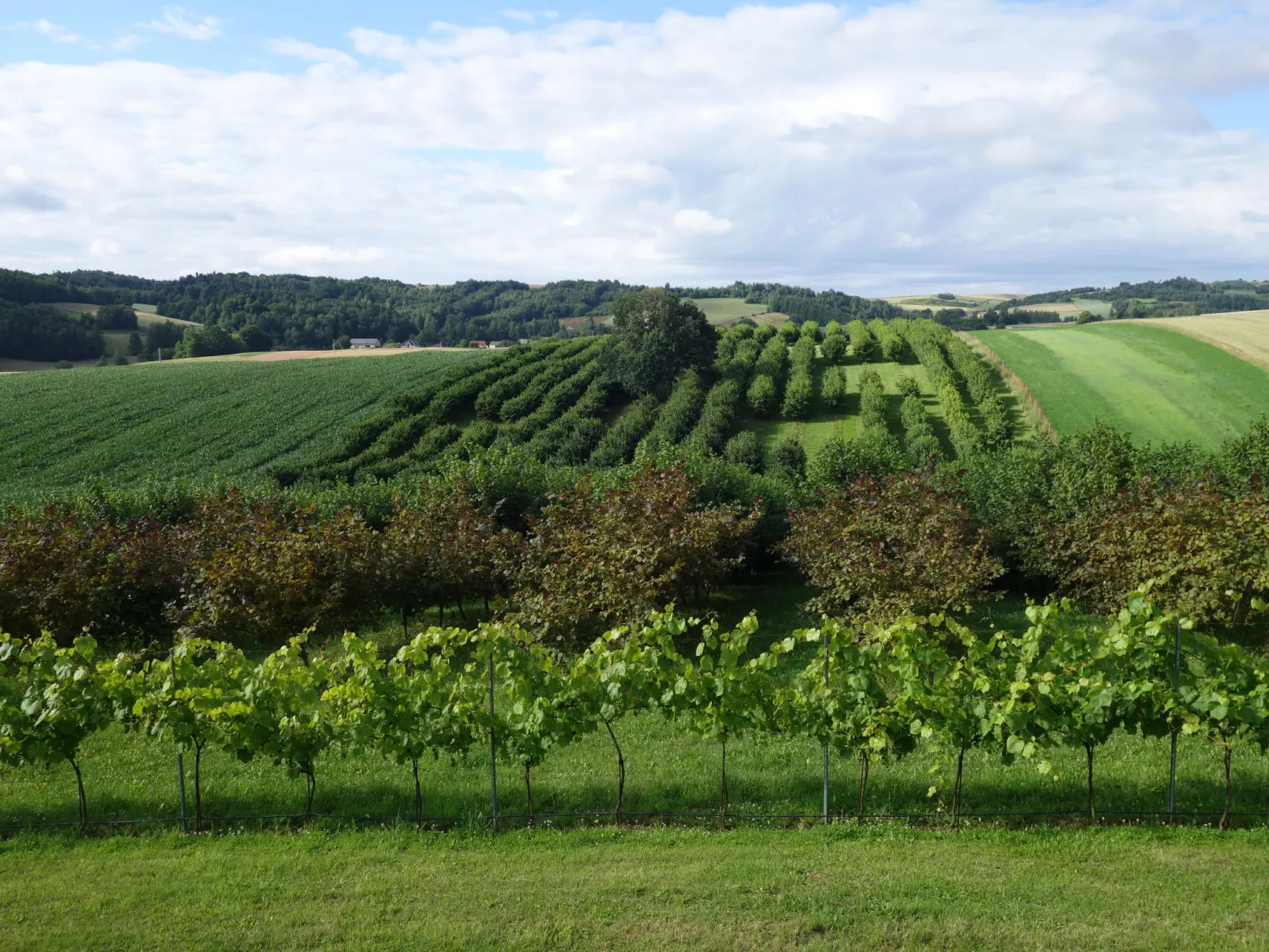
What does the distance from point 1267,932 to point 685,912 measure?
155 inches

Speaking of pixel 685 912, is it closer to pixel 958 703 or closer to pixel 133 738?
pixel 958 703

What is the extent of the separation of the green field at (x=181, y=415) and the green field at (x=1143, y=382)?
118 feet

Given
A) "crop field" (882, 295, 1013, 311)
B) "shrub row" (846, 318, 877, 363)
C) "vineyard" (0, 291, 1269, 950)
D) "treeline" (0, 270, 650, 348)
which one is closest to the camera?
"vineyard" (0, 291, 1269, 950)

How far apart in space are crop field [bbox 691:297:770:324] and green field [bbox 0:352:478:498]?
3650 centimetres

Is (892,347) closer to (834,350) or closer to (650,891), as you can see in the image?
(834,350)

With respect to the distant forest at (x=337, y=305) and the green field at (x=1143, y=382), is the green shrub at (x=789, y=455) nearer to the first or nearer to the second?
the green field at (x=1143, y=382)

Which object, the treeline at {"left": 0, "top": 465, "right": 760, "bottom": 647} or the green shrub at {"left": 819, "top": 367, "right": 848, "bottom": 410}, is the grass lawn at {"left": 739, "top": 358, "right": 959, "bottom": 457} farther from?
the treeline at {"left": 0, "top": 465, "right": 760, "bottom": 647}

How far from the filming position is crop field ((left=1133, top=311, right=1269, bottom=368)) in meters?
46.6

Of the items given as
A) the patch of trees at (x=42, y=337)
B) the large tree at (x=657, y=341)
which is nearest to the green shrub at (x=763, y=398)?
the large tree at (x=657, y=341)

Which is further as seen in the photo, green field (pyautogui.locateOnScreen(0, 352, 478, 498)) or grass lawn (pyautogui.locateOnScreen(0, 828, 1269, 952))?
green field (pyautogui.locateOnScreen(0, 352, 478, 498))

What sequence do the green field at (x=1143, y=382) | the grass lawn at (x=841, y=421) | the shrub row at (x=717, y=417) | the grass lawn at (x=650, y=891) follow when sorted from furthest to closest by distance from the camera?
1. the grass lawn at (x=841, y=421)
2. the shrub row at (x=717, y=417)
3. the green field at (x=1143, y=382)
4. the grass lawn at (x=650, y=891)

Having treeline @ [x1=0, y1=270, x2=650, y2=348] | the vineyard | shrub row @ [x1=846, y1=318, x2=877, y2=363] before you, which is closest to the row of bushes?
the vineyard

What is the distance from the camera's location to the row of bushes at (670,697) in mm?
8383

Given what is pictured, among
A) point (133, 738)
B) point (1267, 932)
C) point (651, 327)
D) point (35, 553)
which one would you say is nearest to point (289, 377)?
point (651, 327)
